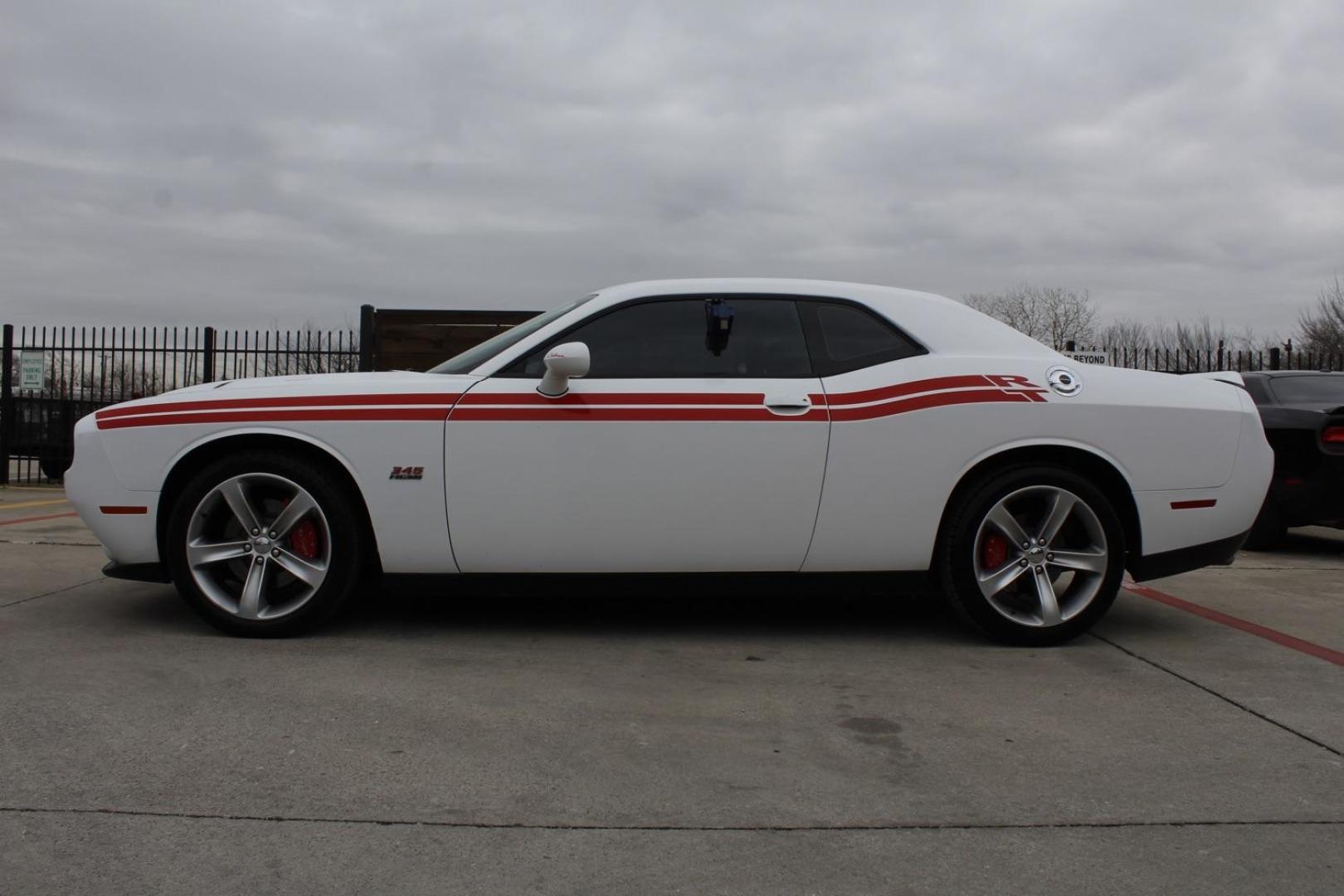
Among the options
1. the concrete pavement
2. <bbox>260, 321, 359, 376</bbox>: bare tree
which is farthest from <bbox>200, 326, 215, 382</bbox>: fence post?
the concrete pavement

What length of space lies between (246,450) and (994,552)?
3090 mm

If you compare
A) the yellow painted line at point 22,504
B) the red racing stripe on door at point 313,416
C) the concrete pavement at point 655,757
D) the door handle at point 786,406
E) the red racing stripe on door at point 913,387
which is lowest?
the yellow painted line at point 22,504

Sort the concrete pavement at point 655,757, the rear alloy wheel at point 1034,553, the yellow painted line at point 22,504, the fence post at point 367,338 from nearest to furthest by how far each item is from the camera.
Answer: the concrete pavement at point 655,757 < the rear alloy wheel at point 1034,553 < the yellow painted line at point 22,504 < the fence post at point 367,338

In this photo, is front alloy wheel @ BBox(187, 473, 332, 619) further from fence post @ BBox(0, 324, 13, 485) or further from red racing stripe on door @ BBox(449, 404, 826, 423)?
fence post @ BBox(0, 324, 13, 485)

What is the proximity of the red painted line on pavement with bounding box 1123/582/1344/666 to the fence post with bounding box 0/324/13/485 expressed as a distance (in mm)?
13693

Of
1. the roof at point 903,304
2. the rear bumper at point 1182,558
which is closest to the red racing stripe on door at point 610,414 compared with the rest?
the roof at point 903,304

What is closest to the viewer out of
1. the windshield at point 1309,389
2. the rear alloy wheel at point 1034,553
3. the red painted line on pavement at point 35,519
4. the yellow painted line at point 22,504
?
the rear alloy wheel at point 1034,553

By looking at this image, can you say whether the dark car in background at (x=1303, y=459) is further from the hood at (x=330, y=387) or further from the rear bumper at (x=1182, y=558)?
the hood at (x=330, y=387)

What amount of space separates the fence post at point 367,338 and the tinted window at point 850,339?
24.8 ft

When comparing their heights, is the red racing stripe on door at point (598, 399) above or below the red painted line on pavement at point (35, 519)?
above

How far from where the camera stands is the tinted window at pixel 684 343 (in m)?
4.48

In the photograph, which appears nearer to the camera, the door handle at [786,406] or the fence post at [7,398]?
the door handle at [786,406]

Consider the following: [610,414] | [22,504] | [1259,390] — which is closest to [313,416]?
[610,414]

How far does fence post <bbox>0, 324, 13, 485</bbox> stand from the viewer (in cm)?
1418
